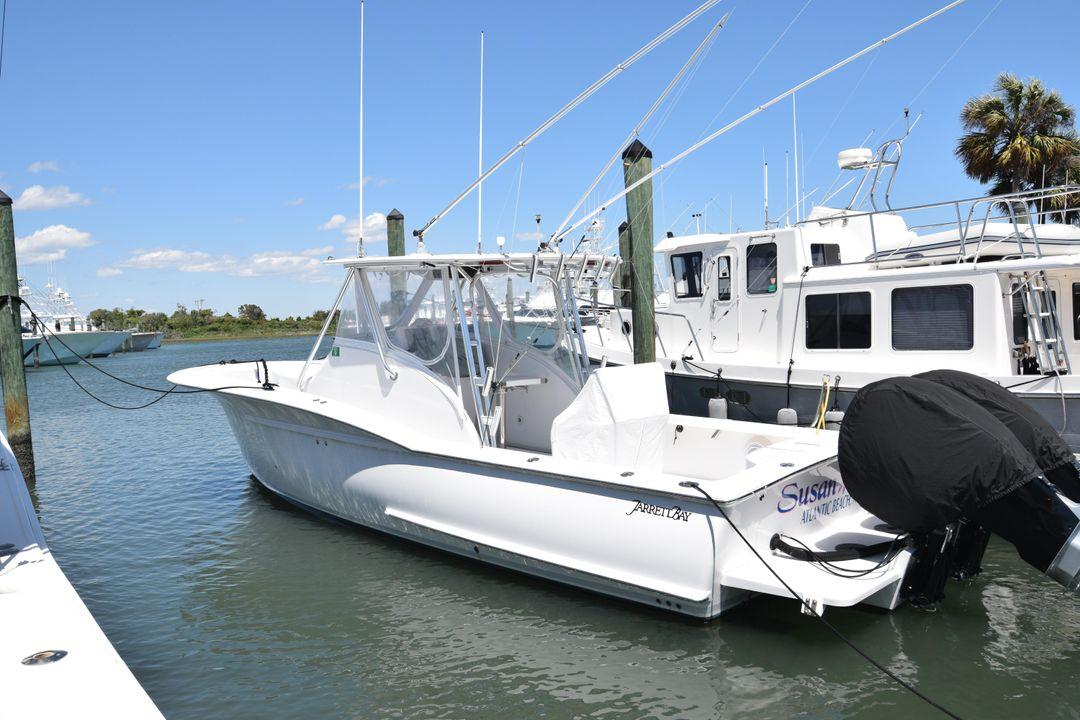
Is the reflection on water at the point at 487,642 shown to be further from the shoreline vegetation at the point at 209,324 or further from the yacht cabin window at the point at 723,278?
the shoreline vegetation at the point at 209,324

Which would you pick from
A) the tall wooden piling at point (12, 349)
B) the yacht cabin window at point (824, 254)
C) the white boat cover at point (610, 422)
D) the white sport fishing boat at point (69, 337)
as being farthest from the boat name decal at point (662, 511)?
the white sport fishing boat at point (69, 337)

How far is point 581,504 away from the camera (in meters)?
5.86

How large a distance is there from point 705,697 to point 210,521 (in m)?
6.28

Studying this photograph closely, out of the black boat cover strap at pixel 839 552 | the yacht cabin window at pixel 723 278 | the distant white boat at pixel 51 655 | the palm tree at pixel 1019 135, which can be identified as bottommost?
the black boat cover strap at pixel 839 552

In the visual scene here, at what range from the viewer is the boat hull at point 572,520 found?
17.3 ft

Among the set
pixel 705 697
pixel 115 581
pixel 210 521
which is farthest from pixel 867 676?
pixel 210 521

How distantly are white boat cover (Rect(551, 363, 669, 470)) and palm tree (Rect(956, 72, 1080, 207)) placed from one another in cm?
1829

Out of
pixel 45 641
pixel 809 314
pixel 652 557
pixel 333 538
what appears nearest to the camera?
pixel 45 641

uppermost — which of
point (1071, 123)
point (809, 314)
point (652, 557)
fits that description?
point (1071, 123)

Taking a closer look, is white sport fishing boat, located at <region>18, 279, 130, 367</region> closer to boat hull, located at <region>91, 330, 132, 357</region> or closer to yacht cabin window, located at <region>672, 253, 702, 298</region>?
boat hull, located at <region>91, 330, 132, 357</region>

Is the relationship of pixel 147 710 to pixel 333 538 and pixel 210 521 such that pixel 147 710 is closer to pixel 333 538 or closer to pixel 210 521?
pixel 333 538

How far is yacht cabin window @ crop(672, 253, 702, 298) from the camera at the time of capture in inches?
477

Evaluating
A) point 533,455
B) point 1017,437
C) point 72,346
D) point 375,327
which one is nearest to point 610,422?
point 533,455

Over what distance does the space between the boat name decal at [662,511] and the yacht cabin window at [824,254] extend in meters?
6.61
